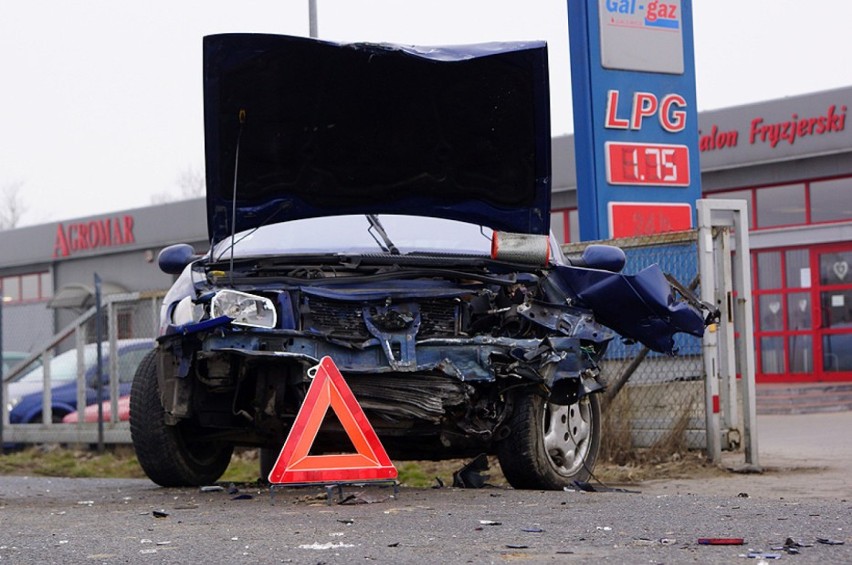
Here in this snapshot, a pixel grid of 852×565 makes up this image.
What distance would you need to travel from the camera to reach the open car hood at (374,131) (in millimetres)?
7984

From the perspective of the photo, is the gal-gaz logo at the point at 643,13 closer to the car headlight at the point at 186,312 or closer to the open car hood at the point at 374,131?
the open car hood at the point at 374,131

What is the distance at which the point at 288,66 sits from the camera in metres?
8.06

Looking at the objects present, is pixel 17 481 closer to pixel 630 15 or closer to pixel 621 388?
pixel 621 388

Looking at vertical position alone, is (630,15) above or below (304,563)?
above

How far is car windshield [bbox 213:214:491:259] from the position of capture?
313 inches

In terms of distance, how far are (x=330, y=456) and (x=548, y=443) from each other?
1319 mm

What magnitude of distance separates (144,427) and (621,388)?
404 centimetres

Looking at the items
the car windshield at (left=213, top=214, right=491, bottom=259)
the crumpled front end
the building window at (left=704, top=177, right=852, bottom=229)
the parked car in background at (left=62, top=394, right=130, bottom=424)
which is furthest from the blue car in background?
the building window at (left=704, top=177, right=852, bottom=229)

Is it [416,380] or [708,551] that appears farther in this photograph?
[416,380]

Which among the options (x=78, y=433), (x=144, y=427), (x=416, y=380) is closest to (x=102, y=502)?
(x=144, y=427)

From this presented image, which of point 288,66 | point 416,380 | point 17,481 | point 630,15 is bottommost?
point 17,481

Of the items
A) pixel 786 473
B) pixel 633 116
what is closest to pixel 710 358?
pixel 786 473

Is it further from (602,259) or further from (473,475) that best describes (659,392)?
(473,475)

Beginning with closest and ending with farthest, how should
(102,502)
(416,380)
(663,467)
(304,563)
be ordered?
(304,563) < (416,380) < (102,502) < (663,467)
